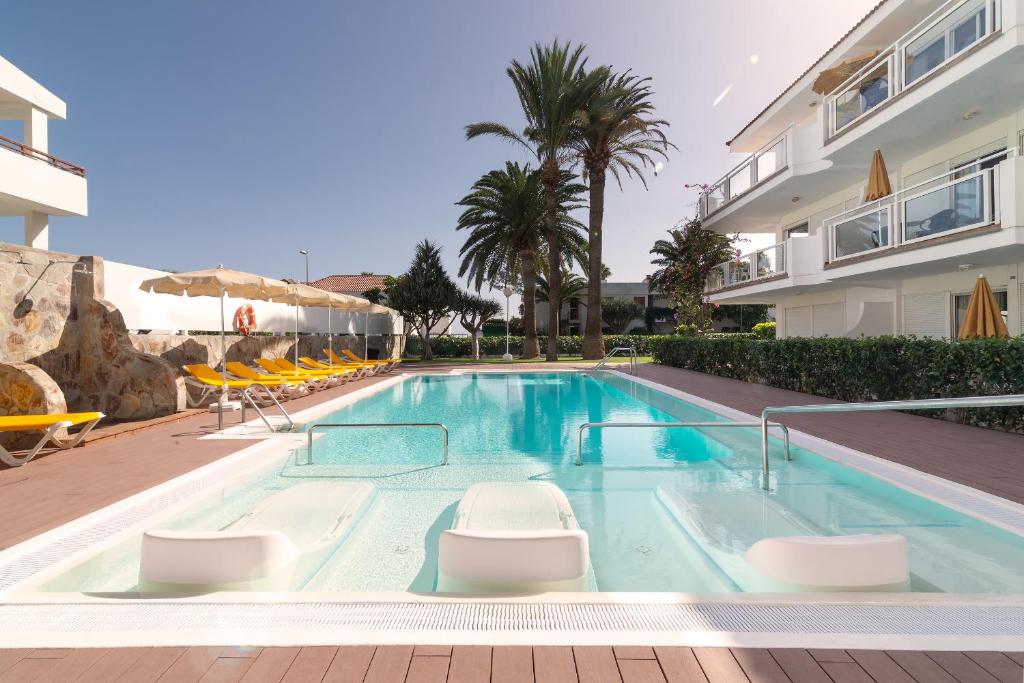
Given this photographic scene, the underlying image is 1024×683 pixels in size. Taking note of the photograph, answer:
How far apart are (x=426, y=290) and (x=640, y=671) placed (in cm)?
3016

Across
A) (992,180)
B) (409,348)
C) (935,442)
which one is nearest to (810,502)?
(935,442)

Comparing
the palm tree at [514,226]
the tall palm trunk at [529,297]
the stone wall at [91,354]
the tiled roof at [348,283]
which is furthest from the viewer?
the tiled roof at [348,283]

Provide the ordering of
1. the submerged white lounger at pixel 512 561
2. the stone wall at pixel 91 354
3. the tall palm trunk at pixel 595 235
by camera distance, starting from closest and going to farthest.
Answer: the submerged white lounger at pixel 512 561 < the stone wall at pixel 91 354 < the tall palm trunk at pixel 595 235

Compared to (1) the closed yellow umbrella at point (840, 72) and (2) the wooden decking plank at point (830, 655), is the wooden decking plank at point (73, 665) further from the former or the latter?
(1) the closed yellow umbrella at point (840, 72)

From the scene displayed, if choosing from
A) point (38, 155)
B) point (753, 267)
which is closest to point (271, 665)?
point (753, 267)

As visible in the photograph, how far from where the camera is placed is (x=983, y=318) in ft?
32.0

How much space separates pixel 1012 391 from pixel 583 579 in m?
8.59

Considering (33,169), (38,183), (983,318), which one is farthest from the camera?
(38,183)

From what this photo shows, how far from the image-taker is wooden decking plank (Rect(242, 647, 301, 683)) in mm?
2236

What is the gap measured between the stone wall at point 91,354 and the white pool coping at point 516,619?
7.65 meters

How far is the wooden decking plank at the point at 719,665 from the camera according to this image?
7.29ft

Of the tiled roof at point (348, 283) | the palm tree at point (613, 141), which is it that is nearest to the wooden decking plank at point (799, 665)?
the palm tree at point (613, 141)

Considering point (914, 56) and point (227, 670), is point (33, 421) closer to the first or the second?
point (227, 670)

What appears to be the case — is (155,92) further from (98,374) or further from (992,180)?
(992,180)
